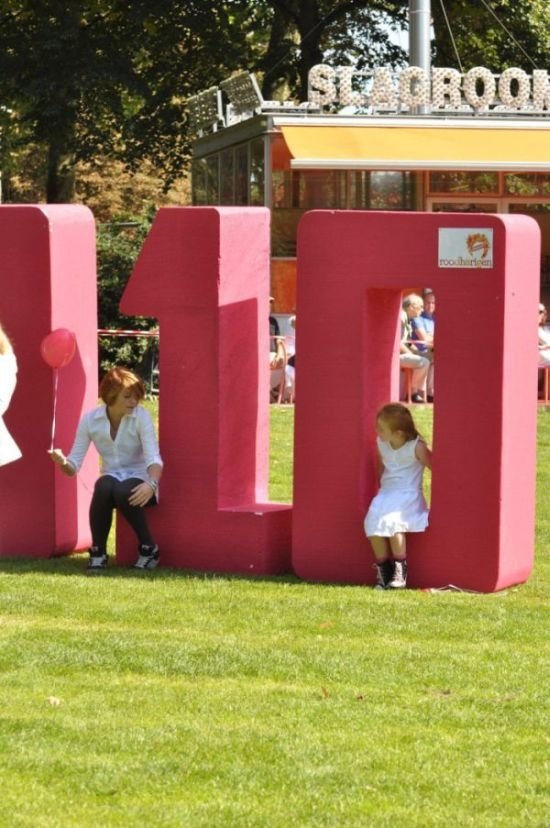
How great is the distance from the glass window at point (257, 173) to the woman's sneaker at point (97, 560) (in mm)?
13846

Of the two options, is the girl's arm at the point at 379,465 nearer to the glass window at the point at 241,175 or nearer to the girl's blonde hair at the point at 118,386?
the girl's blonde hair at the point at 118,386

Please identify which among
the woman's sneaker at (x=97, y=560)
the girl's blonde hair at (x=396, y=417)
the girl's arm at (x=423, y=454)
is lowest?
the woman's sneaker at (x=97, y=560)

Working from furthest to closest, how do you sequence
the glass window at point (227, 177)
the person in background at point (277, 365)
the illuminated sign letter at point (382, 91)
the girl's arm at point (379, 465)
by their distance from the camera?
the glass window at point (227, 177) < the illuminated sign letter at point (382, 91) < the person in background at point (277, 365) < the girl's arm at point (379, 465)

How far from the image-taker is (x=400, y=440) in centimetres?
877

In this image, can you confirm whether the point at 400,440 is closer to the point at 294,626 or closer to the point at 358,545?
the point at 358,545

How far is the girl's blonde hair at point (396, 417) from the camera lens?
28.5 feet

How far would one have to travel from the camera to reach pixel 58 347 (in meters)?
9.12

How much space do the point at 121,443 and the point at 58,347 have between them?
62 centimetres

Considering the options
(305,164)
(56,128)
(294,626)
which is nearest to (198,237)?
(294,626)

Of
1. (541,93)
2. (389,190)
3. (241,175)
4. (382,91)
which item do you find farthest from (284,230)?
(541,93)

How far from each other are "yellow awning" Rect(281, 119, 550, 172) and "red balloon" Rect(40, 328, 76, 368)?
1202 centimetres

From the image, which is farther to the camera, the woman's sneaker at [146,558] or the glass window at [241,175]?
the glass window at [241,175]

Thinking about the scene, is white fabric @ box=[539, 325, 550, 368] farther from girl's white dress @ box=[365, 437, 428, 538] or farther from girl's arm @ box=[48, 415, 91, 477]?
girl's arm @ box=[48, 415, 91, 477]

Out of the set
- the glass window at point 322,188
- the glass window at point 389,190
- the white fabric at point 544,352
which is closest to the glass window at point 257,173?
the glass window at point 322,188
